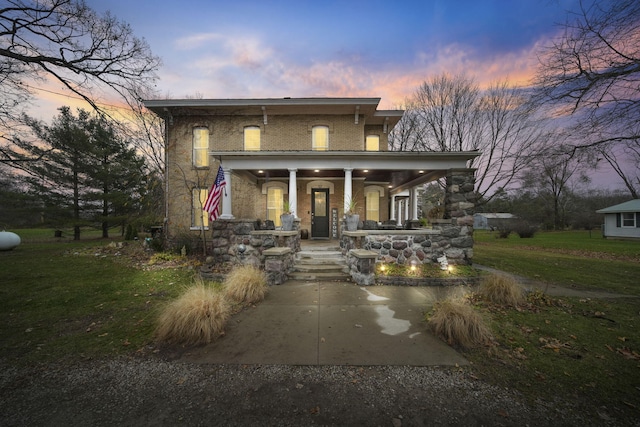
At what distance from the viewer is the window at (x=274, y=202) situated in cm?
1245

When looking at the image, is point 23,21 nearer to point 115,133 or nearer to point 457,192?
point 115,133

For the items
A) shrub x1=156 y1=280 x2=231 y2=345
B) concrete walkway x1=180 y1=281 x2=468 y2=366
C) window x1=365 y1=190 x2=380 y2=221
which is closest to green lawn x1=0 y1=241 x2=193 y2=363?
shrub x1=156 y1=280 x2=231 y2=345

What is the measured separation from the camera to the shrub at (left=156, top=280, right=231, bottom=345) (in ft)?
11.0

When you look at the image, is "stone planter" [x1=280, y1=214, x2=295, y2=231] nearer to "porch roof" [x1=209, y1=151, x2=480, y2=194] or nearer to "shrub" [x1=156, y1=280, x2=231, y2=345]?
"porch roof" [x1=209, y1=151, x2=480, y2=194]

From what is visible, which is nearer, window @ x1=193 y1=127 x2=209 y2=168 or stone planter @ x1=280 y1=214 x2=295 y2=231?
stone planter @ x1=280 y1=214 x2=295 y2=231

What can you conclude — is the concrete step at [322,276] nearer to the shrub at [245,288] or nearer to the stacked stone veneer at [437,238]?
the stacked stone veneer at [437,238]

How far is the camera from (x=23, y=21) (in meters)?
5.16

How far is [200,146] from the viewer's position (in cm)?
1252

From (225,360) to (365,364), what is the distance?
1754 millimetres

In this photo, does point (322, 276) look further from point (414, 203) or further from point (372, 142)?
point (372, 142)

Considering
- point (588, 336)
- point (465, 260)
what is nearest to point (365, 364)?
point (588, 336)

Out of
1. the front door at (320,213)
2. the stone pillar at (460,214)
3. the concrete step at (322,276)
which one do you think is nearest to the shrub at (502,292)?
the stone pillar at (460,214)

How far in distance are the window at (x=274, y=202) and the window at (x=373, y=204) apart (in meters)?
4.98

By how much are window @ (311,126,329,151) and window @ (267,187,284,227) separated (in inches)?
120
